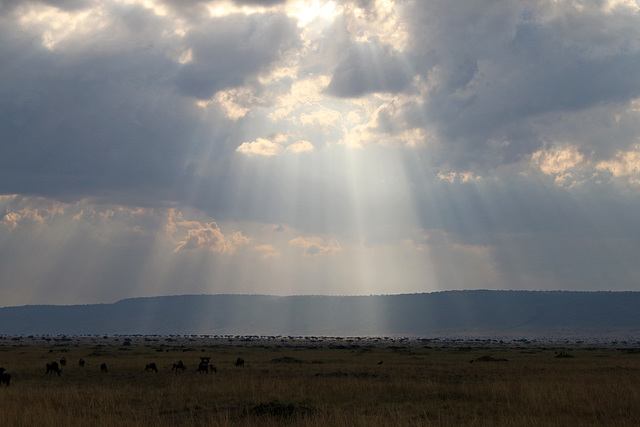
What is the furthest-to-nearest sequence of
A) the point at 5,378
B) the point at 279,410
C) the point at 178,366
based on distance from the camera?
1. the point at 178,366
2. the point at 5,378
3. the point at 279,410

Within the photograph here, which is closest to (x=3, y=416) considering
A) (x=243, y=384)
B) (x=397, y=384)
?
(x=243, y=384)

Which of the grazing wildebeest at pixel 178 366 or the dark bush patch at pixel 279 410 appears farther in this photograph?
the grazing wildebeest at pixel 178 366

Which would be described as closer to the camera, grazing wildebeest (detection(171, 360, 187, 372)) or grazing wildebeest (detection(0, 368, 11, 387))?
grazing wildebeest (detection(0, 368, 11, 387))

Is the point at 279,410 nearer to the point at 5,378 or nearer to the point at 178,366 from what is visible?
the point at 5,378

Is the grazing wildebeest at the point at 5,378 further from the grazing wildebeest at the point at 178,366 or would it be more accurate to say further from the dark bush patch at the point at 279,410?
the dark bush patch at the point at 279,410

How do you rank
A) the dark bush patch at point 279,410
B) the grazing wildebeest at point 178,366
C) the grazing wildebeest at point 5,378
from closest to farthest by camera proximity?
the dark bush patch at point 279,410 → the grazing wildebeest at point 5,378 → the grazing wildebeest at point 178,366

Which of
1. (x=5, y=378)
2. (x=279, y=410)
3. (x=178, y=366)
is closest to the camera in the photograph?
(x=279, y=410)

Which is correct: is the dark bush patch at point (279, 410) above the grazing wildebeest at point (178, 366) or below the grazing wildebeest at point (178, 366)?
above

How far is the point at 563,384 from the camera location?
27453mm

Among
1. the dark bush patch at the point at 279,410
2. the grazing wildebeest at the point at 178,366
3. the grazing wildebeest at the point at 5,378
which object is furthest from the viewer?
the grazing wildebeest at the point at 178,366

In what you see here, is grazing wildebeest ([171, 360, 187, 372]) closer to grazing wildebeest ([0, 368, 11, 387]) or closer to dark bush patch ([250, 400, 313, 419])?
grazing wildebeest ([0, 368, 11, 387])

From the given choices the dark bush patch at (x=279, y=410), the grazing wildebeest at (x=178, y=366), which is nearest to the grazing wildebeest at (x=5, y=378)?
the grazing wildebeest at (x=178, y=366)

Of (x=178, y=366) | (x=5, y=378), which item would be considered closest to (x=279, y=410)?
(x=5, y=378)

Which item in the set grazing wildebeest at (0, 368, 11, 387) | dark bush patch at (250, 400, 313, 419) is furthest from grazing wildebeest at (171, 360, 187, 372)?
dark bush patch at (250, 400, 313, 419)
